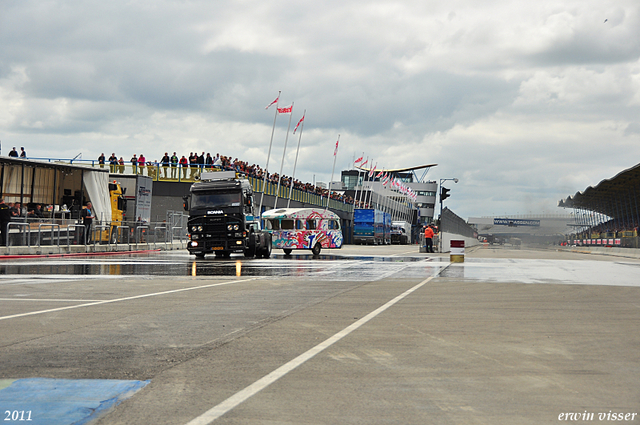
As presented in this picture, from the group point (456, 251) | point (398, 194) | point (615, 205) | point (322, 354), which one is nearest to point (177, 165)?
point (456, 251)

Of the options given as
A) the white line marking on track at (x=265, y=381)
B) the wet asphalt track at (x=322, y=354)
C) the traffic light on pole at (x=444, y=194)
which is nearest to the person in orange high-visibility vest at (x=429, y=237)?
the traffic light on pole at (x=444, y=194)

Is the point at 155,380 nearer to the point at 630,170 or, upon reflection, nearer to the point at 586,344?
the point at 586,344

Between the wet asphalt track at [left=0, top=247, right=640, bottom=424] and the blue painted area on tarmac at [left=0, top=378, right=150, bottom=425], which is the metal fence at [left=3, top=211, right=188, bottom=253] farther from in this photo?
the blue painted area on tarmac at [left=0, top=378, right=150, bottom=425]

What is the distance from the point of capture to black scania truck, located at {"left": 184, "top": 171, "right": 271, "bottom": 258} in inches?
1066

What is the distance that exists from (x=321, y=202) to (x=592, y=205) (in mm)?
49855

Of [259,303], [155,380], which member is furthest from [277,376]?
[259,303]

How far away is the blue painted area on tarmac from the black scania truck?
859 inches

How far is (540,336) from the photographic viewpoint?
7707mm

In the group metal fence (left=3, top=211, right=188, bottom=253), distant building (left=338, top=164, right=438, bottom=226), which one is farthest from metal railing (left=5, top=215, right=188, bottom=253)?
distant building (left=338, top=164, right=438, bottom=226)

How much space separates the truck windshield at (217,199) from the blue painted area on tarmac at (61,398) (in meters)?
21.8

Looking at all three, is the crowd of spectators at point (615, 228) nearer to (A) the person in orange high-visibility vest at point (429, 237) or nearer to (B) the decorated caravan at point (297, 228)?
(A) the person in orange high-visibility vest at point (429, 237)

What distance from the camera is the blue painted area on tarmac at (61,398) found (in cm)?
434

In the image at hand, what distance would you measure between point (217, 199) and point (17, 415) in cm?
2303

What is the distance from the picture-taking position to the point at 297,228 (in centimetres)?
3416
